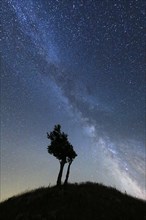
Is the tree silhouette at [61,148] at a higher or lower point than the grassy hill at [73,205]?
higher

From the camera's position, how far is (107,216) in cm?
3706

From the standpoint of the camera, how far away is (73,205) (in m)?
39.5

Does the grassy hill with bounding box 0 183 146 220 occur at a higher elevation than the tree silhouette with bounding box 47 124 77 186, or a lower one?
lower

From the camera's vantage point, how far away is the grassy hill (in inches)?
1460

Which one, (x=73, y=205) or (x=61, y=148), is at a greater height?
(x=61, y=148)

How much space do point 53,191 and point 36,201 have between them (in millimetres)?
3934

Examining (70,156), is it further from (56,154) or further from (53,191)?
(53,191)

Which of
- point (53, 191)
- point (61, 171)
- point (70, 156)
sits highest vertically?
point (70, 156)

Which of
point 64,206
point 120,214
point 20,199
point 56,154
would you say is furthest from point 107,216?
point 56,154

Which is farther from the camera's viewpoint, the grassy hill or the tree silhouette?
the tree silhouette

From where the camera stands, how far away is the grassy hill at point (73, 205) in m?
37.1

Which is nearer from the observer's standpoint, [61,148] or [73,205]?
[73,205]

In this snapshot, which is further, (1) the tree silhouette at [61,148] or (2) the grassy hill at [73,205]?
(1) the tree silhouette at [61,148]

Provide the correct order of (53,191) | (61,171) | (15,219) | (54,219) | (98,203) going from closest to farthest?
(54,219) → (15,219) → (98,203) → (53,191) → (61,171)
